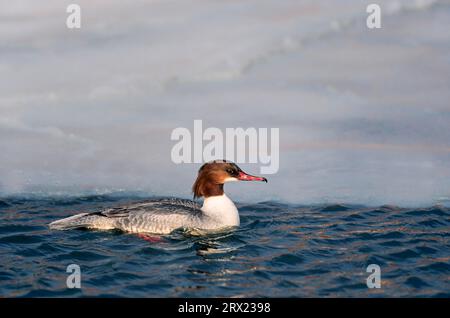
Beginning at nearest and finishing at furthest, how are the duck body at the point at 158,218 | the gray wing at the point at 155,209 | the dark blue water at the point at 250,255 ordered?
the dark blue water at the point at 250,255 < the duck body at the point at 158,218 < the gray wing at the point at 155,209

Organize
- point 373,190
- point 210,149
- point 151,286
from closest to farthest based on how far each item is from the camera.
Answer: point 151,286, point 373,190, point 210,149

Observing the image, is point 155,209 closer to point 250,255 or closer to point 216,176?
point 216,176

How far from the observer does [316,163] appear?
1127cm

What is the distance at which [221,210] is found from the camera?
9703 millimetres

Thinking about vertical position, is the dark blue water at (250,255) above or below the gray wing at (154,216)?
below

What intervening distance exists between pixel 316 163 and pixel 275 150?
0.78 metres

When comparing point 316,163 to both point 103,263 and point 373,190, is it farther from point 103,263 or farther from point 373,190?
point 103,263

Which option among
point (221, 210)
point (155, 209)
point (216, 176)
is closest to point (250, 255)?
point (221, 210)

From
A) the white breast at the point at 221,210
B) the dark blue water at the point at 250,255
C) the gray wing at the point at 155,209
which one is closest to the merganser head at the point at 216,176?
the white breast at the point at 221,210

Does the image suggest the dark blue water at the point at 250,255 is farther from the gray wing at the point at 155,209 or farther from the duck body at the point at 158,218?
the gray wing at the point at 155,209

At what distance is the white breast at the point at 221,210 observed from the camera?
962cm

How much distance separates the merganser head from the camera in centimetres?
970

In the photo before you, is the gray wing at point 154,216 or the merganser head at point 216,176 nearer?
the gray wing at point 154,216
